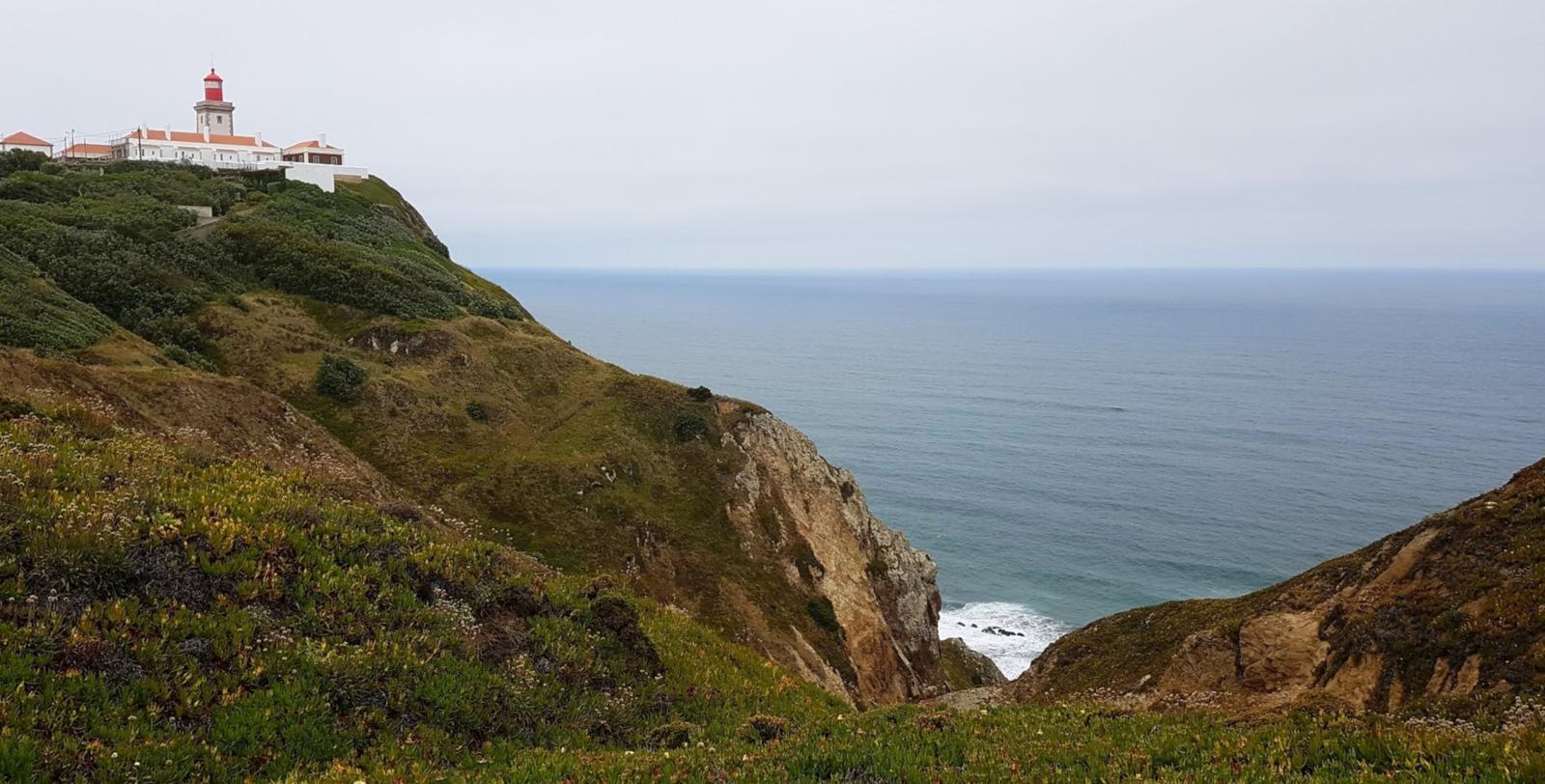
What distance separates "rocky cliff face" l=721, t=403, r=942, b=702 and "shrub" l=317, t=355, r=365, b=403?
20.4 metres

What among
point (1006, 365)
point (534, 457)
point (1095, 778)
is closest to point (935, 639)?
point (534, 457)

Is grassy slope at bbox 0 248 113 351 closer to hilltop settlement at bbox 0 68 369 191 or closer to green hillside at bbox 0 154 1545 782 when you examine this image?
green hillside at bbox 0 154 1545 782

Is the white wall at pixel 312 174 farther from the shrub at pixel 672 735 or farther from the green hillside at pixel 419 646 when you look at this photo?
the shrub at pixel 672 735

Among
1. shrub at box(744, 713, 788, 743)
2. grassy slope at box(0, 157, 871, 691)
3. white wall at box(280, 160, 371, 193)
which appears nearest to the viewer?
shrub at box(744, 713, 788, 743)

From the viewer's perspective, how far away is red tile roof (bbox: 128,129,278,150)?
92.5 metres

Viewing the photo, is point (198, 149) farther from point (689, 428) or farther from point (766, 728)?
point (766, 728)

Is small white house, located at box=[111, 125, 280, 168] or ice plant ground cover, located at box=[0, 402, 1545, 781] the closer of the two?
ice plant ground cover, located at box=[0, 402, 1545, 781]

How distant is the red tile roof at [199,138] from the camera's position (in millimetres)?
92500

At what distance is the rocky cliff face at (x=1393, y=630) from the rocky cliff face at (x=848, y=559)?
593 inches

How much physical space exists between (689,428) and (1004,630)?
34.1 m

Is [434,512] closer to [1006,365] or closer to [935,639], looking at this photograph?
[935,639]

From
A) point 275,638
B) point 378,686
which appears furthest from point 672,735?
point 275,638

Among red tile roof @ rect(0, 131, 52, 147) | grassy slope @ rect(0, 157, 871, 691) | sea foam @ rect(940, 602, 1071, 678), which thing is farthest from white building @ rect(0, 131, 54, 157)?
sea foam @ rect(940, 602, 1071, 678)

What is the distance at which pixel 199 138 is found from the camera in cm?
9619
